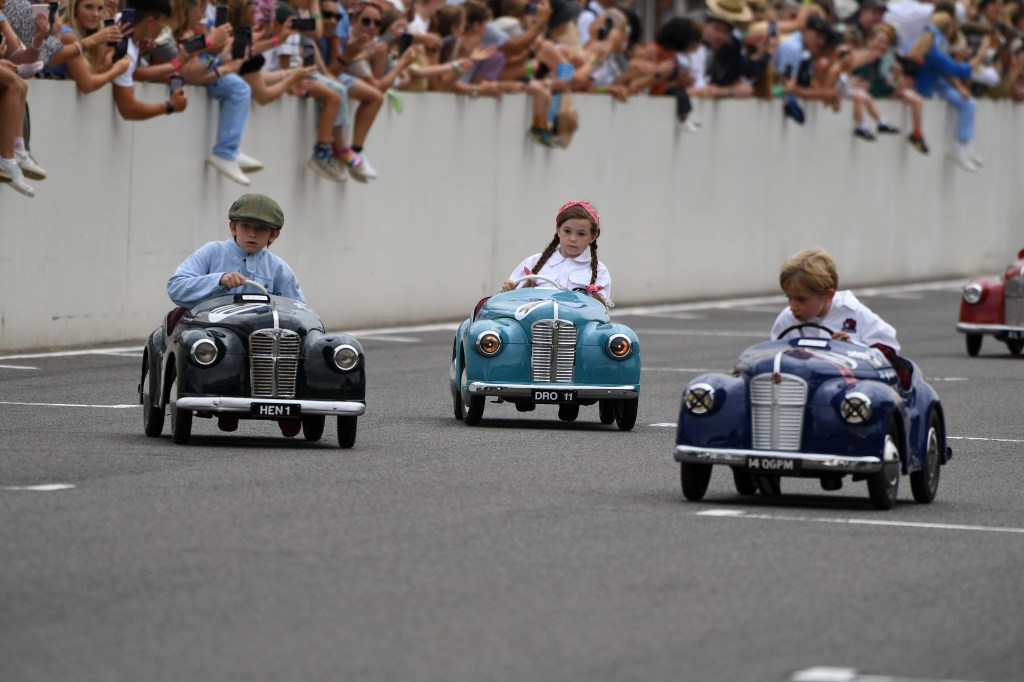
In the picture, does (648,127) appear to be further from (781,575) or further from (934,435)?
(781,575)

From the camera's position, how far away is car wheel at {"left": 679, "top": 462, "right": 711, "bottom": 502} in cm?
1073

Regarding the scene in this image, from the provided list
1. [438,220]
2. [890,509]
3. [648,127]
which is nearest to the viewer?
[890,509]

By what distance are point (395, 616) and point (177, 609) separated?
71 centimetres

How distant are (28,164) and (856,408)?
10.1 m

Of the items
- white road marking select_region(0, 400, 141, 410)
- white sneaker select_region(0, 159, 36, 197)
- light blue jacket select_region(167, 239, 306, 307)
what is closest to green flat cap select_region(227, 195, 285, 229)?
light blue jacket select_region(167, 239, 306, 307)

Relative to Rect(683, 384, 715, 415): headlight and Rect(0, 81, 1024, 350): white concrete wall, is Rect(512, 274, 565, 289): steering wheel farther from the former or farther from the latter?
Rect(0, 81, 1024, 350): white concrete wall

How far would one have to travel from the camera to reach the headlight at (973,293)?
2220 centimetres

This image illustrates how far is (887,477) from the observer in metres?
10.5

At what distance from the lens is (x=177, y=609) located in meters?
7.51

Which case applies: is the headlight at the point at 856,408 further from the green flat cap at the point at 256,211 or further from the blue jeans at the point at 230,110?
the blue jeans at the point at 230,110

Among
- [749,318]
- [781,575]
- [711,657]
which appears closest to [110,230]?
[749,318]

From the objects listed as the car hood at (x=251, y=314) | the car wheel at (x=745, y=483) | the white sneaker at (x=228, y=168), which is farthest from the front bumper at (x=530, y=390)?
the white sneaker at (x=228, y=168)

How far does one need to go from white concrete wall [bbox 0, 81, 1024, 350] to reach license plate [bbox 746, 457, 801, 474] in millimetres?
10369

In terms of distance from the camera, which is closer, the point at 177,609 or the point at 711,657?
the point at 711,657
